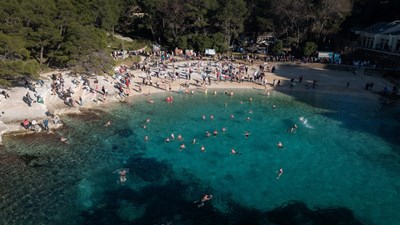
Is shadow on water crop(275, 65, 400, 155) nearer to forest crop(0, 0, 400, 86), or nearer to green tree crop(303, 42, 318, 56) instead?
green tree crop(303, 42, 318, 56)

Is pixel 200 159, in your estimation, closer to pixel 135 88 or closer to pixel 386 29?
pixel 135 88

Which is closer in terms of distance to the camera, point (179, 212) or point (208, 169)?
point (179, 212)

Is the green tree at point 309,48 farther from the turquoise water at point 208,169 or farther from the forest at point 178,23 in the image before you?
the turquoise water at point 208,169

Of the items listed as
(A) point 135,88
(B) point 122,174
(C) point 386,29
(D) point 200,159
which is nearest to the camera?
(B) point 122,174

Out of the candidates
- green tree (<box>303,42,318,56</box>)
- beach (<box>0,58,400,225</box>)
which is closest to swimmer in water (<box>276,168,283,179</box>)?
beach (<box>0,58,400,225</box>)

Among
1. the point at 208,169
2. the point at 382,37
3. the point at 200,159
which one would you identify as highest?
the point at 382,37

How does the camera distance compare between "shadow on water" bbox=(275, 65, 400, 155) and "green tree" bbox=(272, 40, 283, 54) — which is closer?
"shadow on water" bbox=(275, 65, 400, 155)

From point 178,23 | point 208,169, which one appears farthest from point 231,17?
point 208,169
